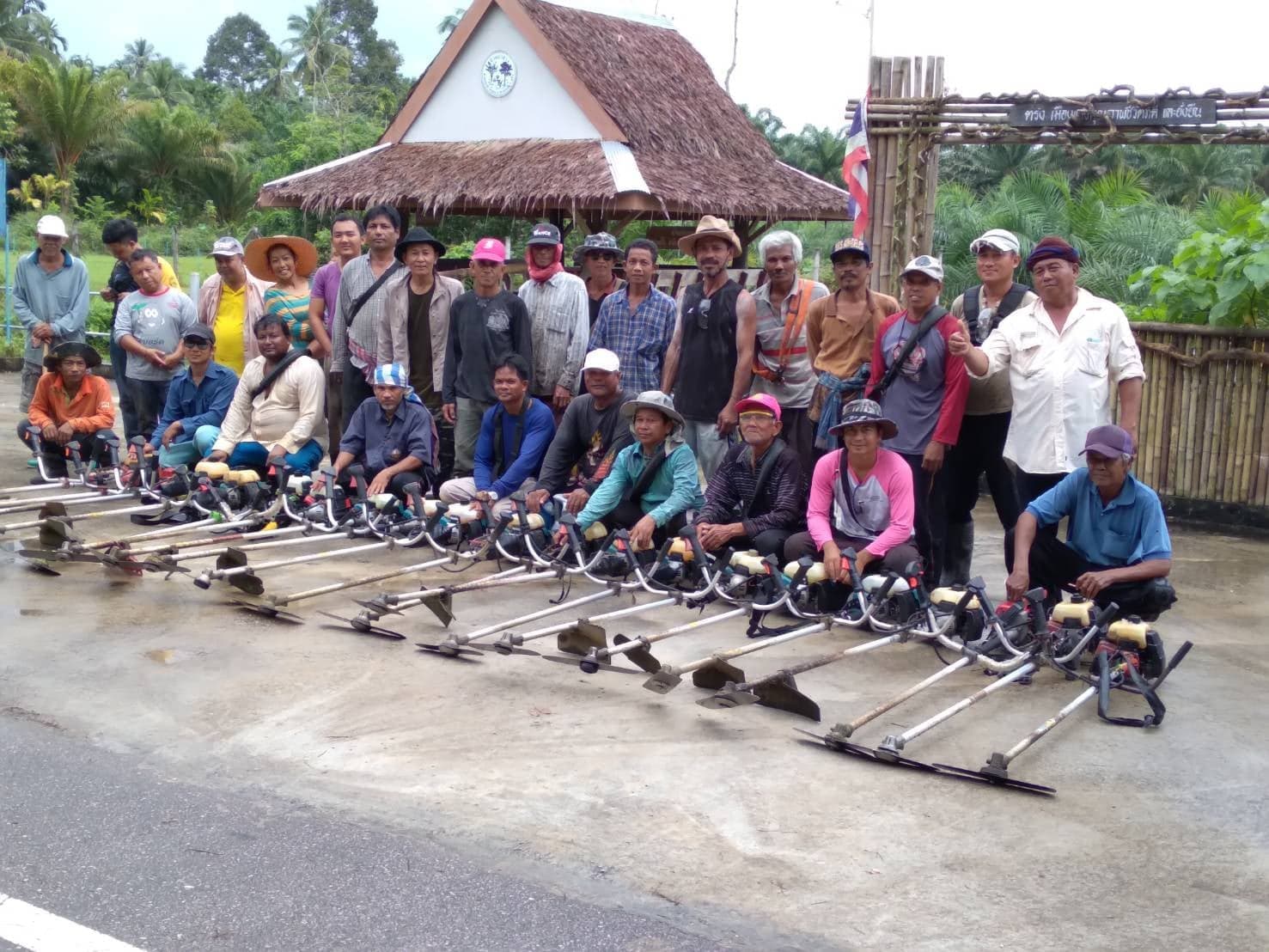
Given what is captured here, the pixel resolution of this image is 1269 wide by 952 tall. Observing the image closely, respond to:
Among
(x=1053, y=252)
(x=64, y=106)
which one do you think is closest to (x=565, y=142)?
(x=1053, y=252)

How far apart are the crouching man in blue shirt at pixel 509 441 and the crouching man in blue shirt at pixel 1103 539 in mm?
3011

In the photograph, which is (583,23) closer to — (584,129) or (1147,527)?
(584,129)

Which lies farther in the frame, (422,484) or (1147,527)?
(422,484)

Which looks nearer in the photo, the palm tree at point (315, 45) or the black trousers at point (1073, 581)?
the black trousers at point (1073, 581)

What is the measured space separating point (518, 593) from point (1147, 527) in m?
3.18

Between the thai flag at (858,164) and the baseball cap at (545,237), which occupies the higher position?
the thai flag at (858,164)

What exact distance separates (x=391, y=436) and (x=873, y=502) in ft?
10.7

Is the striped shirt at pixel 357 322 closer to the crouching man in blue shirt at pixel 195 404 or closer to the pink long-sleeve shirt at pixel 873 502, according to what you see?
the crouching man in blue shirt at pixel 195 404

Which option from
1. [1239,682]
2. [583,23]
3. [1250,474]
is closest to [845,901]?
[1239,682]

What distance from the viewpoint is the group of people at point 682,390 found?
259 inches

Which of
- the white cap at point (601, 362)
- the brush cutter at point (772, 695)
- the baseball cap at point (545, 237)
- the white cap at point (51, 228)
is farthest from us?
the white cap at point (51, 228)

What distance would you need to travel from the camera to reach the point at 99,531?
862 cm

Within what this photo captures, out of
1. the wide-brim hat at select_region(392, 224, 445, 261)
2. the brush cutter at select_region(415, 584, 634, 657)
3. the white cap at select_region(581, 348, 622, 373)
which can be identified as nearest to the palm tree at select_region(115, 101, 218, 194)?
the wide-brim hat at select_region(392, 224, 445, 261)

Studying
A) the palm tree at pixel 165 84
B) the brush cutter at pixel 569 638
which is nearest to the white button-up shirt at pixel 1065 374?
the brush cutter at pixel 569 638
